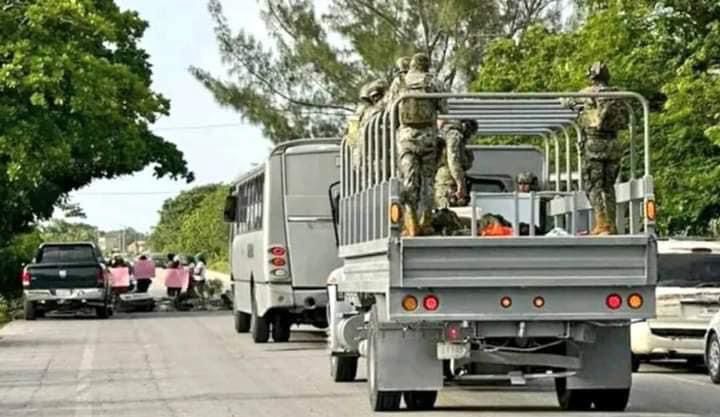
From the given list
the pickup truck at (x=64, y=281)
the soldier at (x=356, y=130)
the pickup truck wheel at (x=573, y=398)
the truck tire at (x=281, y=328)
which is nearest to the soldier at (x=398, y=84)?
the soldier at (x=356, y=130)

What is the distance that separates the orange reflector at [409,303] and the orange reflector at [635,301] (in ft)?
6.05

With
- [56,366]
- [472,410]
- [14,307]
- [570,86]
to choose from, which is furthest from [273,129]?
[472,410]

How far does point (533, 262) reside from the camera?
14.2 metres

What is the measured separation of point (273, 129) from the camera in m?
48.2

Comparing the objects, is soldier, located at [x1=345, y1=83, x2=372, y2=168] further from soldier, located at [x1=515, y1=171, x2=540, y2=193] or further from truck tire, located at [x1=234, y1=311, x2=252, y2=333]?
truck tire, located at [x1=234, y1=311, x2=252, y2=333]

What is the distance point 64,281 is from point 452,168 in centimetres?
2327

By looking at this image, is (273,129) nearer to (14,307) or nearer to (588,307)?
(14,307)

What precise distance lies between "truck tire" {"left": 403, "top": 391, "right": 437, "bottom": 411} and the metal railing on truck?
1504 mm

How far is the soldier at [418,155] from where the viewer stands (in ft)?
48.1

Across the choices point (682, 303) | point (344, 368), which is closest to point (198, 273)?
point (682, 303)

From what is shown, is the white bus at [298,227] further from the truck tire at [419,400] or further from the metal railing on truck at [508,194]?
the truck tire at [419,400]

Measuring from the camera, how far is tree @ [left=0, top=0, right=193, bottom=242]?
127 feet

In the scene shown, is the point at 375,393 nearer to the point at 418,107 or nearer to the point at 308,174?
the point at 418,107

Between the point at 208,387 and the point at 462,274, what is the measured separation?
568 centimetres
